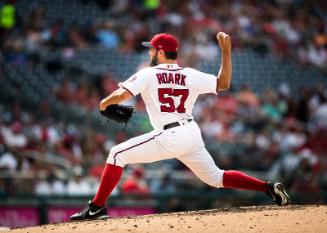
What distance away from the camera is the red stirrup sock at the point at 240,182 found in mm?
7320

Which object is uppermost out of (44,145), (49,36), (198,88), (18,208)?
(49,36)

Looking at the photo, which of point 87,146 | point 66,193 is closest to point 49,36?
point 87,146

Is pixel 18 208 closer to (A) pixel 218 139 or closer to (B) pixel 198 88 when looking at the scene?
(A) pixel 218 139

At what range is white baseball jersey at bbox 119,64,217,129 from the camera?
688cm

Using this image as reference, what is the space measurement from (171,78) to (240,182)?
1.23 meters

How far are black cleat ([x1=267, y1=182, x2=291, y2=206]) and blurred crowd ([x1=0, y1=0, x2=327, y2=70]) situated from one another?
8.22m

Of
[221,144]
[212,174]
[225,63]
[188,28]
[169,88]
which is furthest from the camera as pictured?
[188,28]

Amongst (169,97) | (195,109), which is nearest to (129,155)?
(169,97)

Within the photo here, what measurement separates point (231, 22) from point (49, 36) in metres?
4.74

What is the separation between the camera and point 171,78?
273 inches

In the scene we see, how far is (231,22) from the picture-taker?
18172 mm

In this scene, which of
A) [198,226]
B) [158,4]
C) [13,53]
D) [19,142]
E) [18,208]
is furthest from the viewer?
[158,4]

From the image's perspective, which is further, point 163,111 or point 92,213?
point 92,213

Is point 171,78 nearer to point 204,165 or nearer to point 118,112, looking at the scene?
point 118,112
